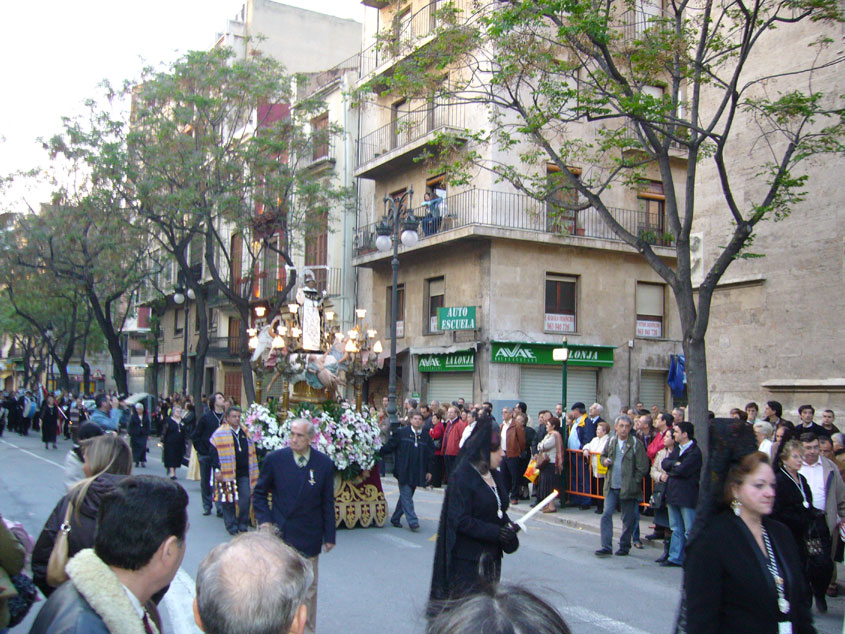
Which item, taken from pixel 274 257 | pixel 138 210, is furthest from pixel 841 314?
pixel 274 257

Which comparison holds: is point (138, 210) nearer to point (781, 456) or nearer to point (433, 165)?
point (433, 165)

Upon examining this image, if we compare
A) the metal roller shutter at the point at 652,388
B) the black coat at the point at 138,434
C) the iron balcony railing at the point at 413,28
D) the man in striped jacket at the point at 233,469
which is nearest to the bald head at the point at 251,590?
the man in striped jacket at the point at 233,469

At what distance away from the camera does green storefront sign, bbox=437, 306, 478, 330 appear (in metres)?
25.4

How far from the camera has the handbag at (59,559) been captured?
4031 mm

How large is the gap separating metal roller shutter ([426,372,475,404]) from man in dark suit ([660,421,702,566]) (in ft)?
50.0

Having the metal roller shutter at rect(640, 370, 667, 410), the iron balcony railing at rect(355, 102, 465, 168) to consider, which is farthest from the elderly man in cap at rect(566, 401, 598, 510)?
the metal roller shutter at rect(640, 370, 667, 410)

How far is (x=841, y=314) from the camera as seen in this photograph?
14781 mm

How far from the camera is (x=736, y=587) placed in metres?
3.44

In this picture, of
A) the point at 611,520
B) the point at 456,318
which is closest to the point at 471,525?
the point at 611,520

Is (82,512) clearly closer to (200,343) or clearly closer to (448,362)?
(448,362)

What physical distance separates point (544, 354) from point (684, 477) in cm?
1577

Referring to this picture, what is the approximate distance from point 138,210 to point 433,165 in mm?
9882

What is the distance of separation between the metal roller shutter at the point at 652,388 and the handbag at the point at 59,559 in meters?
25.3

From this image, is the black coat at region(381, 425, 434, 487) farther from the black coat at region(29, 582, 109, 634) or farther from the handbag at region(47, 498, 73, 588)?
the black coat at region(29, 582, 109, 634)
